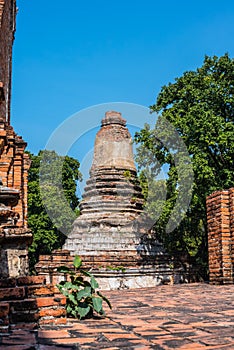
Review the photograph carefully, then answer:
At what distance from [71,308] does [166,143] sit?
885 centimetres

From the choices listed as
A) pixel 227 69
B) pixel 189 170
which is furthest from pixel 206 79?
pixel 189 170

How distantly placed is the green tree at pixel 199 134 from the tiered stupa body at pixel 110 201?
1129mm

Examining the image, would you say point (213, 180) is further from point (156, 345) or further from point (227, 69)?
point (156, 345)

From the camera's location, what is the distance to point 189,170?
1173 centimetres

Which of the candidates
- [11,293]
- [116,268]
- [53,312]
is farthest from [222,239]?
[11,293]

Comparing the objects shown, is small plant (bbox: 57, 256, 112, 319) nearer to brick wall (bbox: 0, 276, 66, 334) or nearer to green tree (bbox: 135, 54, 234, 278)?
brick wall (bbox: 0, 276, 66, 334)

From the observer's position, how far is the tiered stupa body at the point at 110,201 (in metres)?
13.9

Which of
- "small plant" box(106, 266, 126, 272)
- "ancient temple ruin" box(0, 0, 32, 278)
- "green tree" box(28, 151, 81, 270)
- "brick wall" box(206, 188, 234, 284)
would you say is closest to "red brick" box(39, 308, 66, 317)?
"ancient temple ruin" box(0, 0, 32, 278)

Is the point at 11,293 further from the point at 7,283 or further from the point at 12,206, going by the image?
the point at 12,206

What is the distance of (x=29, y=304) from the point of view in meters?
3.95

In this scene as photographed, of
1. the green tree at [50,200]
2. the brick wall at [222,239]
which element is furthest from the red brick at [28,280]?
the green tree at [50,200]

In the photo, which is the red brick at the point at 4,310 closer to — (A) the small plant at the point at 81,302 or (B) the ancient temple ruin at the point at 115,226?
(A) the small plant at the point at 81,302

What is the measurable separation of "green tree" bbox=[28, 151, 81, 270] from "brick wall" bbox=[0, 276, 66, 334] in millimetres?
18150

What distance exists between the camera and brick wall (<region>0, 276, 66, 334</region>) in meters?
3.82
